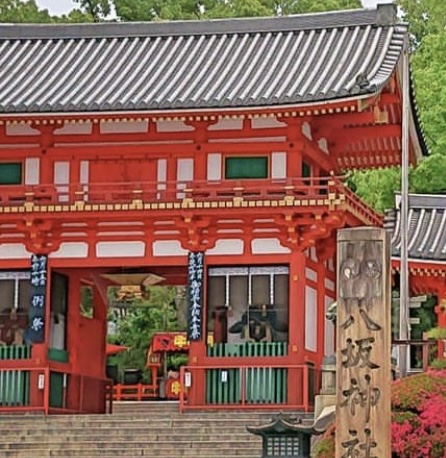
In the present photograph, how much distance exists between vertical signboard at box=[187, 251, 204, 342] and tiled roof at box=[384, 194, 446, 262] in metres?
4.97

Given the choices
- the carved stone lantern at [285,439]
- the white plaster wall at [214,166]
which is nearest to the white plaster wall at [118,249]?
the white plaster wall at [214,166]

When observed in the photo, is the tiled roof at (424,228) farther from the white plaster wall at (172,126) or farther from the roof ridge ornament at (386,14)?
the white plaster wall at (172,126)

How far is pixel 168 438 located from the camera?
2364cm

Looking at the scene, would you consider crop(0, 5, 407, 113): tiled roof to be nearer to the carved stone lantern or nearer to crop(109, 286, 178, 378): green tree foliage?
the carved stone lantern

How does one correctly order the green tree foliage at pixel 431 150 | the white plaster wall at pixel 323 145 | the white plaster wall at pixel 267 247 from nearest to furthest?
the white plaster wall at pixel 267 247, the white plaster wall at pixel 323 145, the green tree foliage at pixel 431 150

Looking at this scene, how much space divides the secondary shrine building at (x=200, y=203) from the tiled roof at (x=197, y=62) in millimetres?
70

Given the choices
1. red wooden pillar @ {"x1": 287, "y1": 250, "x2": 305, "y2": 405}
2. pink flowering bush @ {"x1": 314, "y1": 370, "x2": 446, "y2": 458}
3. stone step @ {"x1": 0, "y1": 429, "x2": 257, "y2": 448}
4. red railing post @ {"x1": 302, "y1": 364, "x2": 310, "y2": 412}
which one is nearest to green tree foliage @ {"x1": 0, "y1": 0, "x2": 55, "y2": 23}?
red wooden pillar @ {"x1": 287, "y1": 250, "x2": 305, "y2": 405}

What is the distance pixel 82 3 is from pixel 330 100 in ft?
112

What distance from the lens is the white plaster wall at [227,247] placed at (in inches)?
1113

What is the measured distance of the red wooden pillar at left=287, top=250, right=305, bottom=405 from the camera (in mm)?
27219

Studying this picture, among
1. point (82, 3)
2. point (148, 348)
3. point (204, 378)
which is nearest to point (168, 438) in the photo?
point (204, 378)

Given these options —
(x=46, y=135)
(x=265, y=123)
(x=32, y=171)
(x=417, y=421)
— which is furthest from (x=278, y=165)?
(x=417, y=421)

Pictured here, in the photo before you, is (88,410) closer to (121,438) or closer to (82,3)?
(121,438)

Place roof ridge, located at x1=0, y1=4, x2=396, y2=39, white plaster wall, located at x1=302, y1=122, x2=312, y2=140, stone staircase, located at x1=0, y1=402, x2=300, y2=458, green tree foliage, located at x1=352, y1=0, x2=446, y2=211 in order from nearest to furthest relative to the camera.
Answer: stone staircase, located at x1=0, y1=402, x2=300, y2=458 → white plaster wall, located at x1=302, y1=122, x2=312, y2=140 → roof ridge, located at x1=0, y1=4, x2=396, y2=39 → green tree foliage, located at x1=352, y1=0, x2=446, y2=211
